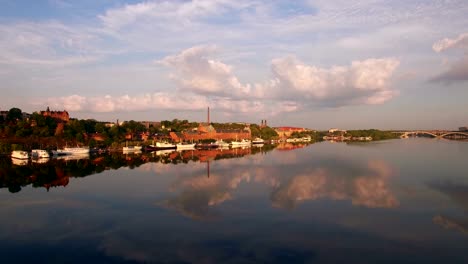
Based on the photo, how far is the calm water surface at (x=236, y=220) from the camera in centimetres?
1237

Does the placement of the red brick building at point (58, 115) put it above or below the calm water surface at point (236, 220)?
above

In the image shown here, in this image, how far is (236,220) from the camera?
54.2 feet

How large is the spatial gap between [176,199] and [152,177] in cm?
1051

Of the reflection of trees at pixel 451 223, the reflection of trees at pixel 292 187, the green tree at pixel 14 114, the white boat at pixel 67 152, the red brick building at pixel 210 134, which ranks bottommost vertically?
the reflection of trees at pixel 451 223

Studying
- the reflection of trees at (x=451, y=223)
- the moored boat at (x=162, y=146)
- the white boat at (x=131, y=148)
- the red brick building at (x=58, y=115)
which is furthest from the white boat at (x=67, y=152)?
the reflection of trees at (x=451, y=223)

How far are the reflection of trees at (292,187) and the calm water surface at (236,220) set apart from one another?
8 centimetres

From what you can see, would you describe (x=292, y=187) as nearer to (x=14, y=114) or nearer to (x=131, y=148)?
(x=131, y=148)

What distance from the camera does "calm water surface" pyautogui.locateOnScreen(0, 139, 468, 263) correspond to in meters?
12.4

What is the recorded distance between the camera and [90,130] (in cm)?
7300

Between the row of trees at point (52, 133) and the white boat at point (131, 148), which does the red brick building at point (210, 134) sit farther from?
the white boat at point (131, 148)

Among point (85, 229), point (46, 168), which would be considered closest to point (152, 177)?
point (46, 168)

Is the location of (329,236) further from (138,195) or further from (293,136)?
(293,136)

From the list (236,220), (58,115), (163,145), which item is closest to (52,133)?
(58,115)

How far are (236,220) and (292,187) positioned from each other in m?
9.86
